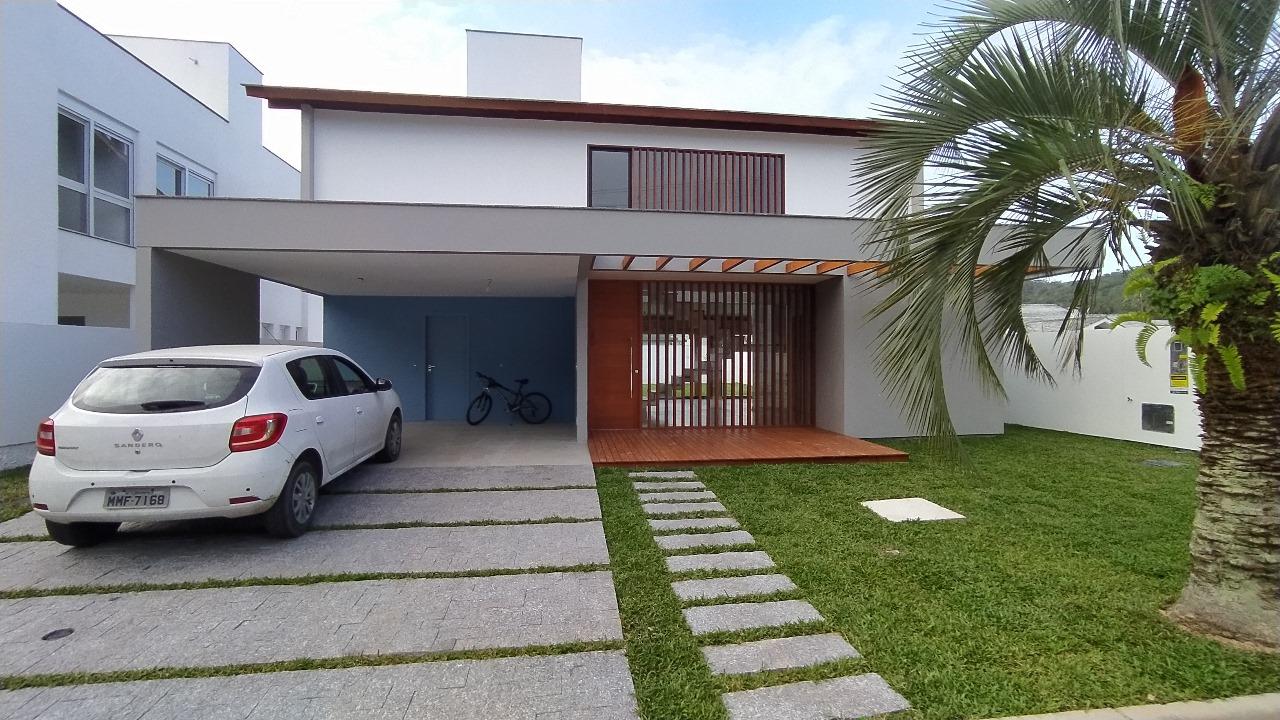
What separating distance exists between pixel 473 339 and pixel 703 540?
24.9ft

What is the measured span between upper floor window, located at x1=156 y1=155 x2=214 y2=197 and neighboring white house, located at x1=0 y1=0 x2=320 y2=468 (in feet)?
0.14

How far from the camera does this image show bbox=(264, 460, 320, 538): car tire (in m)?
4.32

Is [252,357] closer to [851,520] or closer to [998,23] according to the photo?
[851,520]

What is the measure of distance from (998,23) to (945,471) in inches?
201

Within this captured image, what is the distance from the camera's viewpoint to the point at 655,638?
10.0 feet

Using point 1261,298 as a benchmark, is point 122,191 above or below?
above

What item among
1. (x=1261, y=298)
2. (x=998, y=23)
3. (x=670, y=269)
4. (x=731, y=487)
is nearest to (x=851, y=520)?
(x=731, y=487)

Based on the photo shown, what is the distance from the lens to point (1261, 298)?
110 inches

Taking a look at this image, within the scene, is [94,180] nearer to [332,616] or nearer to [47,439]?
[47,439]

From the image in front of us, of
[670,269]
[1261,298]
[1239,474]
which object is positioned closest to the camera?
[1261,298]

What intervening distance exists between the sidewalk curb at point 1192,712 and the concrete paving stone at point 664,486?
3.96 meters

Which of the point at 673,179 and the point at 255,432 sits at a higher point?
the point at 673,179

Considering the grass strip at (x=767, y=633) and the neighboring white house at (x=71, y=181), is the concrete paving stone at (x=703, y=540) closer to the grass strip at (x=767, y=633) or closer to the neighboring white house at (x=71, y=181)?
the grass strip at (x=767, y=633)

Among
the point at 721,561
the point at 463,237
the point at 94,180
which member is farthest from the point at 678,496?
the point at 94,180
